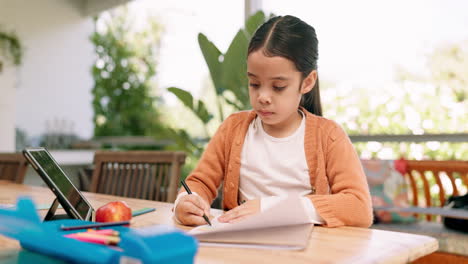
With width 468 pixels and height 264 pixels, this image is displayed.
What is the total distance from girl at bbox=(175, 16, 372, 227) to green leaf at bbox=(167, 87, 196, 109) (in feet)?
4.66

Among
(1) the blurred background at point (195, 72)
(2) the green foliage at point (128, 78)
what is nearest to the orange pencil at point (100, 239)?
(1) the blurred background at point (195, 72)

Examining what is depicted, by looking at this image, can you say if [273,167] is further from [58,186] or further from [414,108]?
[414,108]

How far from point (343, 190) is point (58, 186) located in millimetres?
590

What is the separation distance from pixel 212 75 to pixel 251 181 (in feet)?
5.56

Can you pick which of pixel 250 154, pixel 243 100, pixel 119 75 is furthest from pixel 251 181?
pixel 119 75

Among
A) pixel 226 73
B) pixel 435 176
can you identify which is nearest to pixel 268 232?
pixel 435 176

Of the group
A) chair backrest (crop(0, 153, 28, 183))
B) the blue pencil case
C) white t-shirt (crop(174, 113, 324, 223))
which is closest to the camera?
the blue pencil case


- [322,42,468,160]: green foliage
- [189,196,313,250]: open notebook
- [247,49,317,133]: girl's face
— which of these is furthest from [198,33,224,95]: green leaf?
[189,196,313,250]: open notebook

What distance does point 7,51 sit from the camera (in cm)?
566

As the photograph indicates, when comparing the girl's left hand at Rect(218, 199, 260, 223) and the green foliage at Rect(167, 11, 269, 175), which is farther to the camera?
the green foliage at Rect(167, 11, 269, 175)

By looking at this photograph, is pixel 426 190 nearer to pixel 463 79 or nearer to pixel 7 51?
pixel 463 79

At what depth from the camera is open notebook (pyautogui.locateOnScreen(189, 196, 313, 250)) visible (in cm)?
70

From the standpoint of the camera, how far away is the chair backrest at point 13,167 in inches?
84.4

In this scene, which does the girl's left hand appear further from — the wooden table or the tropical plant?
the tropical plant
